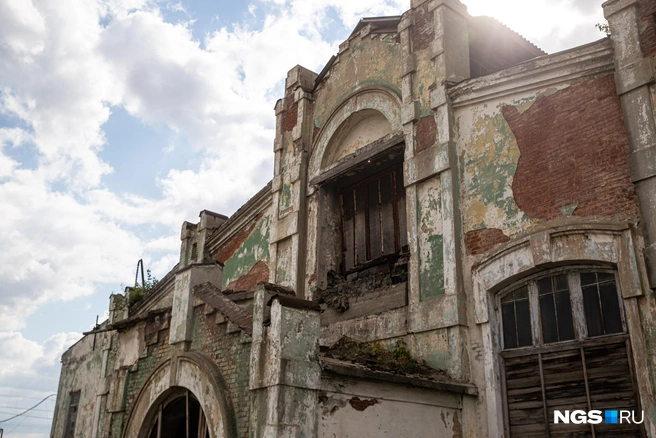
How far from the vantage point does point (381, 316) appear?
379 inches

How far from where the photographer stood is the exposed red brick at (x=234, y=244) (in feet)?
45.9

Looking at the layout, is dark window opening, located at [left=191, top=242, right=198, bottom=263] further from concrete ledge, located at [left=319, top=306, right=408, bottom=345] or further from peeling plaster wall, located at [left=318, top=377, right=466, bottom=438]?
peeling plaster wall, located at [left=318, top=377, right=466, bottom=438]

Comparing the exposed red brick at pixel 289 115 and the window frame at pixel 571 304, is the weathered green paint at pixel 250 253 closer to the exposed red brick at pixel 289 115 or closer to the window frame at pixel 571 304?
the exposed red brick at pixel 289 115

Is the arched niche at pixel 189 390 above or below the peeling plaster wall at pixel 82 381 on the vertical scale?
below

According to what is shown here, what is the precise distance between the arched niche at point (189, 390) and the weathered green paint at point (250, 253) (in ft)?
14.6

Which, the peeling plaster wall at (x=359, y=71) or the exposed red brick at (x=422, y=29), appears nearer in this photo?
the exposed red brick at (x=422, y=29)

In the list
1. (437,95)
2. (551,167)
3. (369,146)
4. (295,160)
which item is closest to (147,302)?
(295,160)

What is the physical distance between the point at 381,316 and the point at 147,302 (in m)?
9.49

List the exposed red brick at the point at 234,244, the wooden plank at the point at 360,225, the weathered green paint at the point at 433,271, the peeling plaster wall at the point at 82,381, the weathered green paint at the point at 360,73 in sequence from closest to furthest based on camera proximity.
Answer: the weathered green paint at the point at 433,271 → the weathered green paint at the point at 360,73 → the wooden plank at the point at 360,225 → the exposed red brick at the point at 234,244 → the peeling plaster wall at the point at 82,381

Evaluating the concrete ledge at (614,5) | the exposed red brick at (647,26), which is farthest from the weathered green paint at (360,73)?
the exposed red brick at (647,26)

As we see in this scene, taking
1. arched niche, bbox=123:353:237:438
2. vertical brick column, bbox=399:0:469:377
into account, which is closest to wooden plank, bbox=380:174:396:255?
vertical brick column, bbox=399:0:469:377

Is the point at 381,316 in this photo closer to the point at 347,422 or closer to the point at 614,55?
the point at 347,422

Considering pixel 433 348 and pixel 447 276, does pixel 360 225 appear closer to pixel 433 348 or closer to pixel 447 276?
pixel 447 276

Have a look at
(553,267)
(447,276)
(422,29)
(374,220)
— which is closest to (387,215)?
(374,220)
